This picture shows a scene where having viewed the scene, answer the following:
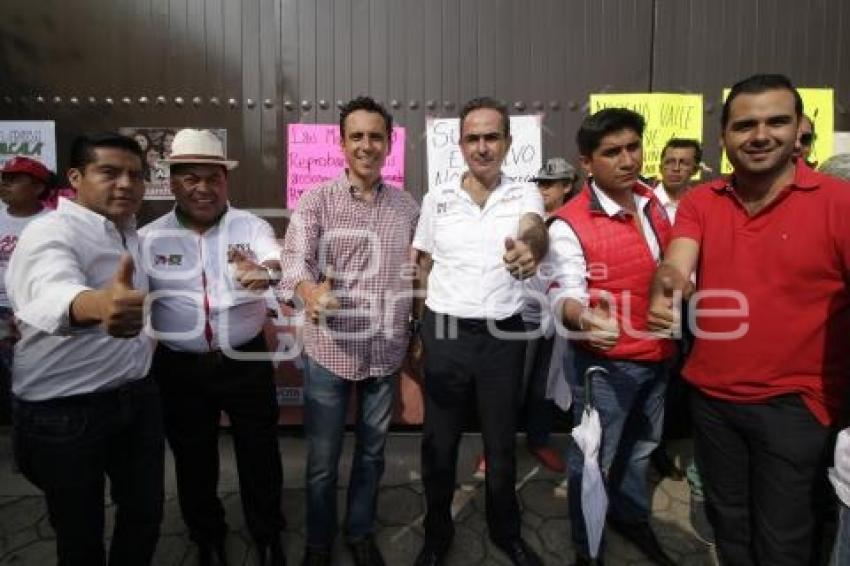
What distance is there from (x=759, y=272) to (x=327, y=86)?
255 cm

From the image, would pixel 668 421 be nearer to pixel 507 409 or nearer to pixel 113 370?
pixel 507 409

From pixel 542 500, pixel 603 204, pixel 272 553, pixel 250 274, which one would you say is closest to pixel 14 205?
pixel 250 274

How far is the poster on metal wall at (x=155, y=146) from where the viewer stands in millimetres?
3307

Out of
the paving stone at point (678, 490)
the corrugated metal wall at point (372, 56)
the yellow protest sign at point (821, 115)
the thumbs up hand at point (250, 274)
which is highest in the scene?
the corrugated metal wall at point (372, 56)

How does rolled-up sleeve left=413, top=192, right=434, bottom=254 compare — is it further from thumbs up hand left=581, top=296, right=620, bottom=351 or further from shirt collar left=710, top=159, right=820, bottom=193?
shirt collar left=710, top=159, right=820, bottom=193

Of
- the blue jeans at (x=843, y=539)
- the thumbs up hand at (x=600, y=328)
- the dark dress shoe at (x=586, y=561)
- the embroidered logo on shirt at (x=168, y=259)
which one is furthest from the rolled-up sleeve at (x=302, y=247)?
the blue jeans at (x=843, y=539)

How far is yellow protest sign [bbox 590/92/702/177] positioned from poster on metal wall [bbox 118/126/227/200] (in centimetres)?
239

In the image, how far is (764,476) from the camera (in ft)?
5.76

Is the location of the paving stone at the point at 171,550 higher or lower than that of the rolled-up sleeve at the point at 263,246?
lower

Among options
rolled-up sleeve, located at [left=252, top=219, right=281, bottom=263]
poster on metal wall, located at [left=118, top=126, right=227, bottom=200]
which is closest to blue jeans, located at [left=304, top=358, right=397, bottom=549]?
rolled-up sleeve, located at [left=252, top=219, right=281, bottom=263]

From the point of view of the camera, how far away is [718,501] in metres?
1.90

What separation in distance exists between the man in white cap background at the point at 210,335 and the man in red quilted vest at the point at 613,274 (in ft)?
4.01

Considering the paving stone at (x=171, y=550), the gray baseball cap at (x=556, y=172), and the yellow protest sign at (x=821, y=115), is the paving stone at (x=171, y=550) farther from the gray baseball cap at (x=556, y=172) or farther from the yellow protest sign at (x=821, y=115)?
the yellow protest sign at (x=821, y=115)

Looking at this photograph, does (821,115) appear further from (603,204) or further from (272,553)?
(272,553)
